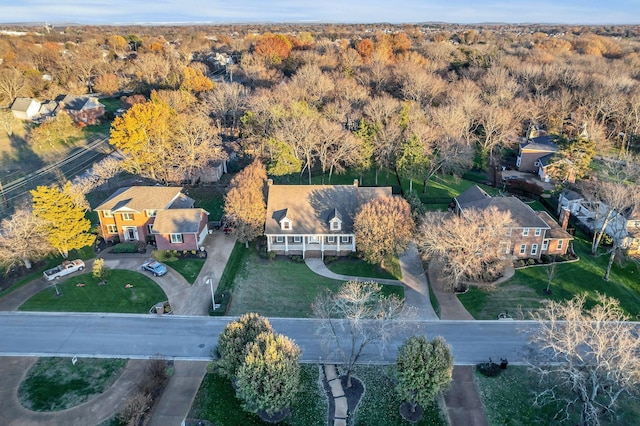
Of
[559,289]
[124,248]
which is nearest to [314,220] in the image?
[124,248]

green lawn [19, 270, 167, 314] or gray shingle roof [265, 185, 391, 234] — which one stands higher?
gray shingle roof [265, 185, 391, 234]

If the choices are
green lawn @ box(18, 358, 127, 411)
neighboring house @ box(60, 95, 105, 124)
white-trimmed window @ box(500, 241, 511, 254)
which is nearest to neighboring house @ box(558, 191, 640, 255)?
white-trimmed window @ box(500, 241, 511, 254)

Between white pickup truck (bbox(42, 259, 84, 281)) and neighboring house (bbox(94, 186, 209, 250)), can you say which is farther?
neighboring house (bbox(94, 186, 209, 250))

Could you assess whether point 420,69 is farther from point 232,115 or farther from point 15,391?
point 15,391

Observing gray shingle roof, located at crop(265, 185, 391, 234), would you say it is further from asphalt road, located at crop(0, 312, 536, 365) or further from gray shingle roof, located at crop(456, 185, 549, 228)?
asphalt road, located at crop(0, 312, 536, 365)

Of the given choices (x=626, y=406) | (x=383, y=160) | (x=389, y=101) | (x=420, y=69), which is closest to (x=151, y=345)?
(x=626, y=406)

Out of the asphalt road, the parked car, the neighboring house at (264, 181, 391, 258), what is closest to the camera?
the asphalt road

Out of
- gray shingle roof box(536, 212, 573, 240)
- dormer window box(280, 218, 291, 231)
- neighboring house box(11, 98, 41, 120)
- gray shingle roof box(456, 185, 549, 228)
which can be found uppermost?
neighboring house box(11, 98, 41, 120)

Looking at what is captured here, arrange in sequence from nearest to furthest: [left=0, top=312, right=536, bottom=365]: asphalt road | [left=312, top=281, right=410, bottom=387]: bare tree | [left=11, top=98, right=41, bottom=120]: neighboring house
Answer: [left=312, top=281, right=410, bottom=387]: bare tree, [left=0, top=312, right=536, bottom=365]: asphalt road, [left=11, top=98, right=41, bottom=120]: neighboring house
